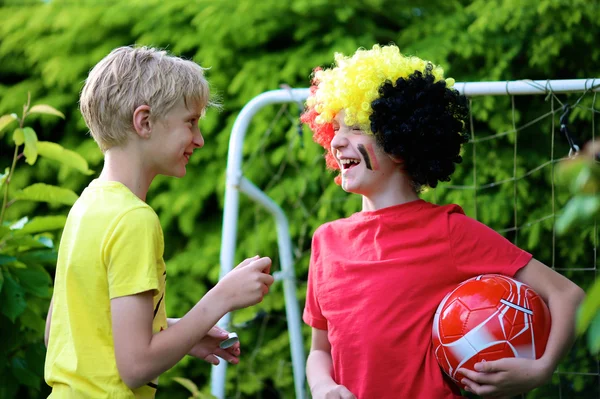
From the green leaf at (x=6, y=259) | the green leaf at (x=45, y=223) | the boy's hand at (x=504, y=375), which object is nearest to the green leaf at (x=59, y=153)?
the green leaf at (x=45, y=223)

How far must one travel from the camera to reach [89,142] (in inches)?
199

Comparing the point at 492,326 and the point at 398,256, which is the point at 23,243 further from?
the point at 492,326

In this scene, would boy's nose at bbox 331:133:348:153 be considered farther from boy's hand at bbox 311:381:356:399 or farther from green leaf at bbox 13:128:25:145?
green leaf at bbox 13:128:25:145

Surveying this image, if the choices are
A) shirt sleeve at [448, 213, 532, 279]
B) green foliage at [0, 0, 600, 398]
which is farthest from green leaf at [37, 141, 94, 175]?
shirt sleeve at [448, 213, 532, 279]

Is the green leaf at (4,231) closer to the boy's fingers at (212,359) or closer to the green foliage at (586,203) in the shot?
the boy's fingers at (212,359)

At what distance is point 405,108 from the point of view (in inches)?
91.4

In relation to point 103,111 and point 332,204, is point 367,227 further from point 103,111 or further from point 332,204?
point 332,204

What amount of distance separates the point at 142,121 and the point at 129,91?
88 mm

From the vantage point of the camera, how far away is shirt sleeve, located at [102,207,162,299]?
5.84 ft

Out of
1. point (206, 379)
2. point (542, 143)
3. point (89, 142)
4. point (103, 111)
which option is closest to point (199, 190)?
point (89, 142)

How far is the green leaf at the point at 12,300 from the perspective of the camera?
2.86 m

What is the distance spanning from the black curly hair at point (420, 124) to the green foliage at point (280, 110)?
1.18 meters

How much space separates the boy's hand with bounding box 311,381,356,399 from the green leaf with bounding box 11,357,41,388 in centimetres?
132

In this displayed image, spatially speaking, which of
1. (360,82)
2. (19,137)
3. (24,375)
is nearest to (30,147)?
(19,137)
